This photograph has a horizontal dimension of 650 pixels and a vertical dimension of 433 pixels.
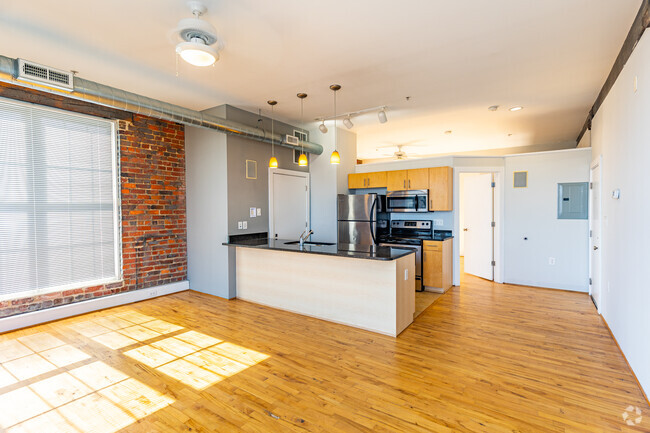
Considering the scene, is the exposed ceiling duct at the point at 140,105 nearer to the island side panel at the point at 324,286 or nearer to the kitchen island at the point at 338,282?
the kitchen island at the point at 338,282

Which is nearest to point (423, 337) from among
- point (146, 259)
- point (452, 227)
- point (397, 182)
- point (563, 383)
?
point (563, 383)

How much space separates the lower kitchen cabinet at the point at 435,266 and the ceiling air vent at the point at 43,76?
206 inches

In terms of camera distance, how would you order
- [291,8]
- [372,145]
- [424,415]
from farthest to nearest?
[372,145]
[291,8]
[424,415]

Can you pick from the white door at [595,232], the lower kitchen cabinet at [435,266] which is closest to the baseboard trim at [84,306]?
the lower kitchen cabinet at [435,266]

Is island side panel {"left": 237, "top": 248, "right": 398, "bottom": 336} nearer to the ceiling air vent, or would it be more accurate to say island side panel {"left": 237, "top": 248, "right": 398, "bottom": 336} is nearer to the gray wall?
the gray wall

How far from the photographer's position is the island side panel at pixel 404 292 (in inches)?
138

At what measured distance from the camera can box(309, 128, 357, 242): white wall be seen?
628cm

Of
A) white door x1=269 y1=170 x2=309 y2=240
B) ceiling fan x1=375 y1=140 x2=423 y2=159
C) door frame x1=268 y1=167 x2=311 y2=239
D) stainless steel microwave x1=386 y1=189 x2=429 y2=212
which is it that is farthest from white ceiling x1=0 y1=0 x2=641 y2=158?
ceiling fan x1=375 y1=140 x2=423 y2=159

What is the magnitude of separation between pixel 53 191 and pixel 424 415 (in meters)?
4.95

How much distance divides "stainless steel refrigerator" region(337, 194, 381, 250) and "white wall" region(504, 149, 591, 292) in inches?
98.5

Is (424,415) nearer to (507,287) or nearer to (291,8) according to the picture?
(291,8)

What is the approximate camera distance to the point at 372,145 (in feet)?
26.3

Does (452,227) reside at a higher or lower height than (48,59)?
lower

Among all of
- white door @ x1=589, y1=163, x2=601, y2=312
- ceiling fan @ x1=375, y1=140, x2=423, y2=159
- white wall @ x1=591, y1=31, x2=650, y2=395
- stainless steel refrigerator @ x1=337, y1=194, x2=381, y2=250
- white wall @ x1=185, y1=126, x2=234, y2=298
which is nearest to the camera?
white wall @ x1=591, y1=31, x2=650, y2=395
